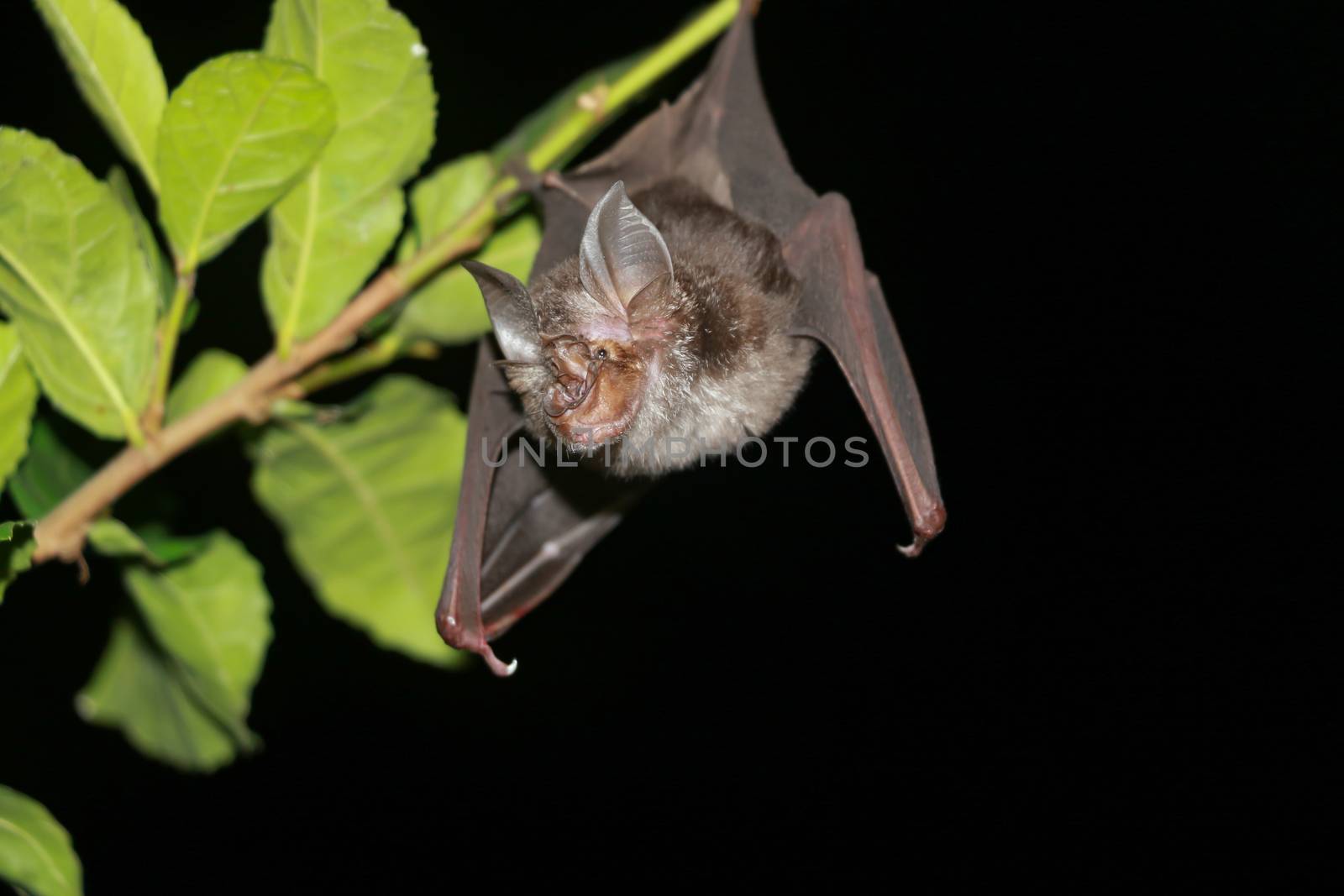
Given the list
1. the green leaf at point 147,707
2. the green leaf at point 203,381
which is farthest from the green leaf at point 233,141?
the green leaf at point 147,707

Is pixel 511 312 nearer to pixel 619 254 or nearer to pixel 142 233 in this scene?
pixel 619 254

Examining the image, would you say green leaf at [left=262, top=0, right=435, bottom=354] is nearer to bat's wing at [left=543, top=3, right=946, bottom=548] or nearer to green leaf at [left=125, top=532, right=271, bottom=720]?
bat's wing at [left=543, top=3, right=946, bottom=548]

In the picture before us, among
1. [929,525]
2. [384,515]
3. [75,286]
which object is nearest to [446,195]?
[75,286]

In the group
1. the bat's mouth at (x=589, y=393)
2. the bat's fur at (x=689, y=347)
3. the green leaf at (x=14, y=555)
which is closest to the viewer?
the green leaf at (x=14, y=555)

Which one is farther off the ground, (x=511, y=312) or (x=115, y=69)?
(x=115, y=69)

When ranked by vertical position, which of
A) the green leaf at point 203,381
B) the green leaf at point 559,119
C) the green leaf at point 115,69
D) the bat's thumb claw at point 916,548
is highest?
the green leaf at point 115,69

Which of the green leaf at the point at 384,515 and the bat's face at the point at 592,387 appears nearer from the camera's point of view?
the bat's face at the point at 592,387

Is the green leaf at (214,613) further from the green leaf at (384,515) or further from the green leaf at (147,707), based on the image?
the green leaf at (147,707)
